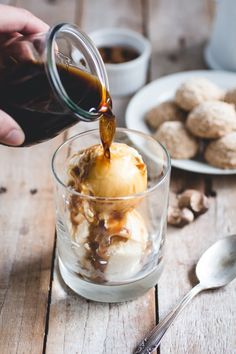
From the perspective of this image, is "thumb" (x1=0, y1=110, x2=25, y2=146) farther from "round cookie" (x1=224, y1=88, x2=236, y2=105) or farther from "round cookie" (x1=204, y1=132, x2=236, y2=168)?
"round cookie" (x1=224, y1=88, x2=236, y2=105)

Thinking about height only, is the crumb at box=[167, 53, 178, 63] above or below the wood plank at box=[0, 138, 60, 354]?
above

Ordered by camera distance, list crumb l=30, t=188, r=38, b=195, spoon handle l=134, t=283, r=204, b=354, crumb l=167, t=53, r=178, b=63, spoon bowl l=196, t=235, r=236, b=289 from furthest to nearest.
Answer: crumb l=167, t=53, r=178, b=63, crumb l=30, t=188, r=38, b=195, spoon bowl l=196, t=235, r=236, b=289, spoon handle l=134, t=283, r=204, b=354

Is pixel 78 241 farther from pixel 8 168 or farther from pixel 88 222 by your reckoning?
pixel 8 168

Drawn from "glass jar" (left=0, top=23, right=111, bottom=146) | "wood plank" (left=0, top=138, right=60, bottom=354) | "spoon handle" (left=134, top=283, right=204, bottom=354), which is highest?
"glass jar" (left=0, top=23, right=111, bottom=146)

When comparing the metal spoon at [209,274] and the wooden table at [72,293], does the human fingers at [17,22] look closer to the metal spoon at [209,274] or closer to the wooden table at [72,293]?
the wooden table at [72,293]

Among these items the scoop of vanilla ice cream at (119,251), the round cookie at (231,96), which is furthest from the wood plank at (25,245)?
the round cookie at (231,96)

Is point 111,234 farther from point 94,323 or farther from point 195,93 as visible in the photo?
point 195,93

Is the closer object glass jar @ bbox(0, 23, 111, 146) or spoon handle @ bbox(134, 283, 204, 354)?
glass jar @ bbox(0, 23, 111, 146)

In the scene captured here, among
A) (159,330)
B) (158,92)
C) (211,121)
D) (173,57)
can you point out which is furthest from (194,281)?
(173,57)

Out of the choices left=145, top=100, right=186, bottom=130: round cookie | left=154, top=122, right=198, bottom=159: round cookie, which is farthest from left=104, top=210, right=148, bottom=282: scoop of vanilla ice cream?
left=145, top=100, right=186, bottom=130: round cookie
